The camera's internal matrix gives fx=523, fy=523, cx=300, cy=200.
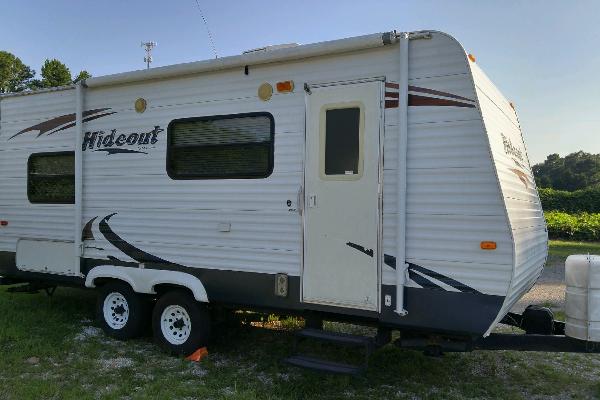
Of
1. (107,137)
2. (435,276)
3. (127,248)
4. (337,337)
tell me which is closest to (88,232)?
(127,248)

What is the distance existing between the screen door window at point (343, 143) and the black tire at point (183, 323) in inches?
78.3

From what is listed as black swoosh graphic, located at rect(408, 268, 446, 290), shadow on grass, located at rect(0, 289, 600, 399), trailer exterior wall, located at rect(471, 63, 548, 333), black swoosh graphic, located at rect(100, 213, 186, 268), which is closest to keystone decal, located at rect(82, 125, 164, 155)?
black swoosh graphic, located at rect(100, 213, 186, 268)

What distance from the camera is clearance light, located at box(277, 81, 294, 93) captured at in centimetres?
469

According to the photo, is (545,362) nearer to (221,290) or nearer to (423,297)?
(423,297)

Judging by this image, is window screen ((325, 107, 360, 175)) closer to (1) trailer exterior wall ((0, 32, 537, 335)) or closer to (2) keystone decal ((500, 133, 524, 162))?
(1) trailer exterior wall ((0, 32, 537, 335))

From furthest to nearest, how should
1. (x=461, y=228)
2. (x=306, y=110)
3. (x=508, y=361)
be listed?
1. (x=508, y=361)
2. (x=306, y=110)
3. (x=461, y=228)

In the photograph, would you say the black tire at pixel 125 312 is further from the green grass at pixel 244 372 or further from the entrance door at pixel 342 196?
the entrance door at pixel 342 196

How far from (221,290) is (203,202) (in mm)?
875

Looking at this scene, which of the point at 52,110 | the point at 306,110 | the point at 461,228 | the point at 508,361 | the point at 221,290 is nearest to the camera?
the point at 461,228

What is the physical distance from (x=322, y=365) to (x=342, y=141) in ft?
6.06

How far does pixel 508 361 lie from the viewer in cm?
538

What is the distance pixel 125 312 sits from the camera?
5.85 m

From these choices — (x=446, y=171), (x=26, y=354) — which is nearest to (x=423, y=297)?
(x=446, y=171)

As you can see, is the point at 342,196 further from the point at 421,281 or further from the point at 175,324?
the point at 175,324
